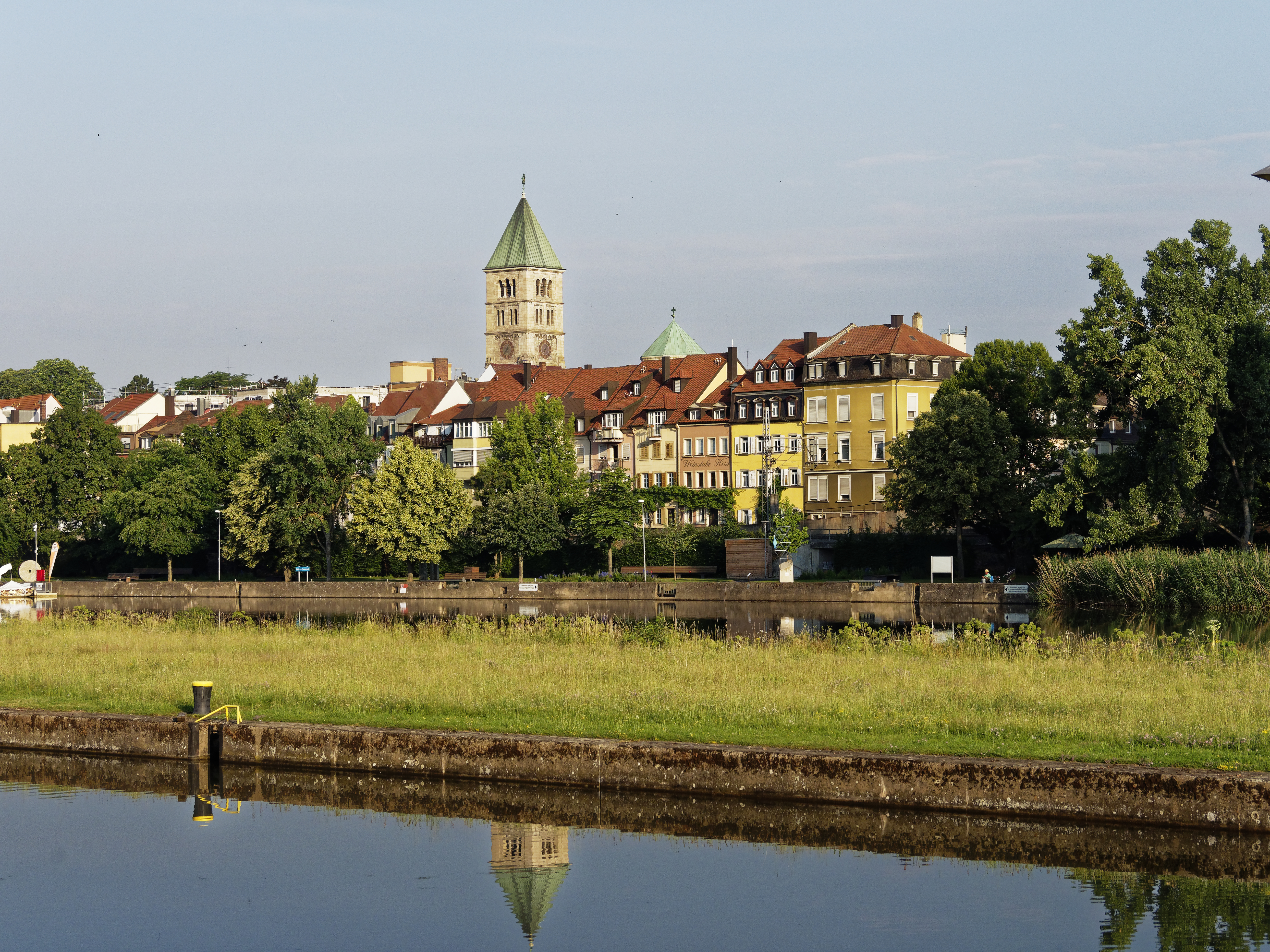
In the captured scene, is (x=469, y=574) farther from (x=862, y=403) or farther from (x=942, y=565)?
(x=942, y=565)

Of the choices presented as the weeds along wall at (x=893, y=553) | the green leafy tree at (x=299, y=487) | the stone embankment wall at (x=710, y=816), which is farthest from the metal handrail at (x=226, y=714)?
the green leafy tree at (x=299, y=487)

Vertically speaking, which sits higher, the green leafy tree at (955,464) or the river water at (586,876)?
the green leafy tree at (955,464)

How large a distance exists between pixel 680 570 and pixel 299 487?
2448cm

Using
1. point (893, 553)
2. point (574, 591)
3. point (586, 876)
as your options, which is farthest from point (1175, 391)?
point (586, 876)

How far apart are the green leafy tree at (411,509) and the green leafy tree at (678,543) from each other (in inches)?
491

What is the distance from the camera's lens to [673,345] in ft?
553

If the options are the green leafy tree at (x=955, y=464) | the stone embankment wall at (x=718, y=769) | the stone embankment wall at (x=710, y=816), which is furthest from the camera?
the green leafy tree at (x=955, y=464)

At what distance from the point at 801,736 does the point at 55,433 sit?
102 meters

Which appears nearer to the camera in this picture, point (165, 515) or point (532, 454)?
point (532, 454)

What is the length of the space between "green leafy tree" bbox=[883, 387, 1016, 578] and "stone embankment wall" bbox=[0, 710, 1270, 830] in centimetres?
6033

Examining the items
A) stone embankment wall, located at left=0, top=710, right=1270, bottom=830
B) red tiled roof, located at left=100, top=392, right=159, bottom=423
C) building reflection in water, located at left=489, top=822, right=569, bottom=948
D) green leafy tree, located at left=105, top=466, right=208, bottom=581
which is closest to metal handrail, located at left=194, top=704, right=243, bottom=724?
stone embankment wall, located at left=0, top=710, right=1270, bottom=830

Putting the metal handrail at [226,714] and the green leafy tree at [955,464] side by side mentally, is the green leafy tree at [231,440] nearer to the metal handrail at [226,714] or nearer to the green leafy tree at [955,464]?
the green leafy tree at [955,464]

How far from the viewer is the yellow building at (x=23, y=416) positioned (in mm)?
152875

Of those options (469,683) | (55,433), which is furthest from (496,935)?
(55,433)
